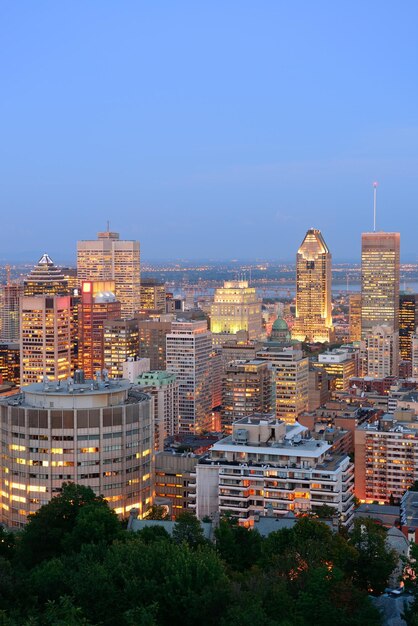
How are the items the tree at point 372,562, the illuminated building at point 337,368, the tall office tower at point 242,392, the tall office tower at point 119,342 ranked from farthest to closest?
the tall office tower at point 119,342
the illuminated building at point 337,368
the tall office tower at point 242,392
the tree at point 372,562

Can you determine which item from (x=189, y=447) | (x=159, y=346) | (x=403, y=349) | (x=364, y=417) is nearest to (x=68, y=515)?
(x=189, y=447)

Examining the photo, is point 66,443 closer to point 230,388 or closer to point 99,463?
point 99,463

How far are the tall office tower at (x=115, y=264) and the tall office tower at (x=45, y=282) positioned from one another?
1896cm

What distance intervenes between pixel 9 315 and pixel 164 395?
48.9m

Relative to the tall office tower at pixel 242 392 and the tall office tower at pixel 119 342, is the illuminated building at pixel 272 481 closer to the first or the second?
the tall office tower at pixel 242 392

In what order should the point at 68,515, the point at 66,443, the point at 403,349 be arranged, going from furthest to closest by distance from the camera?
1. the point at 403,349
2. the point at 66,443
3. the point at 68,515

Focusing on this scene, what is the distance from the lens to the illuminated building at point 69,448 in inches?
1133

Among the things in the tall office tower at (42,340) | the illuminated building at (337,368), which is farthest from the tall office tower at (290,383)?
the tall office tower at (42,340)

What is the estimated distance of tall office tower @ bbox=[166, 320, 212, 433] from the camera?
62594mm

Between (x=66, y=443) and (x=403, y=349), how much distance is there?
222 ft

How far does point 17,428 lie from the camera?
29.2 meters

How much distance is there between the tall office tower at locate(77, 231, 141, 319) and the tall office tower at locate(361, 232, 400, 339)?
2708 centimetres

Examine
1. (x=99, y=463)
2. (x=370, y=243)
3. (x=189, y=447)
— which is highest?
(x=370, y=243)

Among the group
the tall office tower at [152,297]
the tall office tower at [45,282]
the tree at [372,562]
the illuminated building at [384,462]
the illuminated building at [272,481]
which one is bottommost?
the illuminated building at [384,462]
